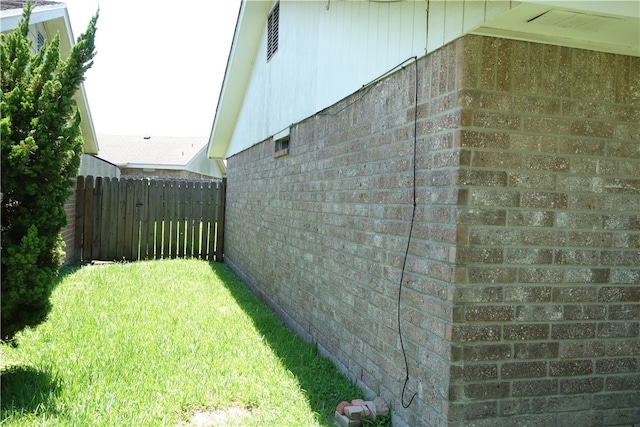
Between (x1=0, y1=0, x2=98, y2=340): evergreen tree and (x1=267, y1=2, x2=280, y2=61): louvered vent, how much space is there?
4.17 metres

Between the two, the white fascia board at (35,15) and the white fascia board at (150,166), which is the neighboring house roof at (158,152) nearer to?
the white fascia board at (150,166)

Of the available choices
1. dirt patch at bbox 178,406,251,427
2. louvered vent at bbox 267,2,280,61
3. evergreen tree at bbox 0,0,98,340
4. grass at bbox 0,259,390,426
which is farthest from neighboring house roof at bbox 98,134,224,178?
dirt patch at bbox 178,406,251,427

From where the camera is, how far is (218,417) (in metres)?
3.48

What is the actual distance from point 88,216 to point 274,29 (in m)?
6.20

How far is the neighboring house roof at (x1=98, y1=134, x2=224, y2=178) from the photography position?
24922 millimetres

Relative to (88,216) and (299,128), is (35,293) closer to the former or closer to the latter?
(299,128)

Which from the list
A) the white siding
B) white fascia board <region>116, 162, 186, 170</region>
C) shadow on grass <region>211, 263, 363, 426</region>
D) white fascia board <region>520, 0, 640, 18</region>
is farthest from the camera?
white fascia board <region>116, 162, 186, 170</region>

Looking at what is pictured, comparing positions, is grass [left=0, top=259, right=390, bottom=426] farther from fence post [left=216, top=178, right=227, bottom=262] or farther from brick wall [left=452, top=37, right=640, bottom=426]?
fence post [left=216, top=178, right=227, bottom=262]

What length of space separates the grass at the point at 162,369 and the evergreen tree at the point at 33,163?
0.61 m

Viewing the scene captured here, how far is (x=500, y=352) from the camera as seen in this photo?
109 inches

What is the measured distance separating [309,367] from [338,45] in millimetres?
2950

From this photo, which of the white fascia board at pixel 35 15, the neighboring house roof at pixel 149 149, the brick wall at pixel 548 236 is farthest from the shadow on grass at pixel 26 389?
the neighboring house roof at pixel 149 149

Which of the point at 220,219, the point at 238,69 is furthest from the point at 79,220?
the point at 238,69

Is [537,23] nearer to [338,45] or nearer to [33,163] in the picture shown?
[338,45]
